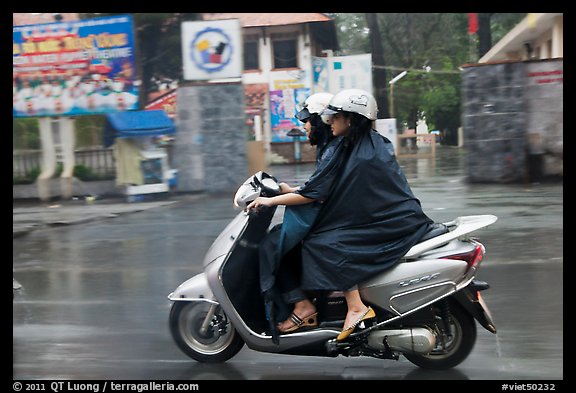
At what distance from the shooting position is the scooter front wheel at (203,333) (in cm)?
471

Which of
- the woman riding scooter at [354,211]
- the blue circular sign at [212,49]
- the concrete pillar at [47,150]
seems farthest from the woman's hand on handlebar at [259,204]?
the concrete pillar at [47,150]

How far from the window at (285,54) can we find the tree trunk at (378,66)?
12.6 ft

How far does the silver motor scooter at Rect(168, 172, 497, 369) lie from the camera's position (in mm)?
4301

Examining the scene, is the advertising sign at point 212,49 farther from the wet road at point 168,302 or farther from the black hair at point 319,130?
the black hair at point 319,130

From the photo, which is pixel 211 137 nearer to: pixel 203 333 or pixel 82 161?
pixel 82 161

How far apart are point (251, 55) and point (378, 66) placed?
5506 mm

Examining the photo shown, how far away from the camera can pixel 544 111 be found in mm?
12992

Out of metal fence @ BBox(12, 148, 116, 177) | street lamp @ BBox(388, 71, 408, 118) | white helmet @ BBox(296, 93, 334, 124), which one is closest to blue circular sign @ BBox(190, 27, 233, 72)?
metal fence @ BBox(12, 148, 116, 177)

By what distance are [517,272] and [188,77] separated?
31.7 feet

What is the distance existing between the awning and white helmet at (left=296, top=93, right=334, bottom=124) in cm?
1022
